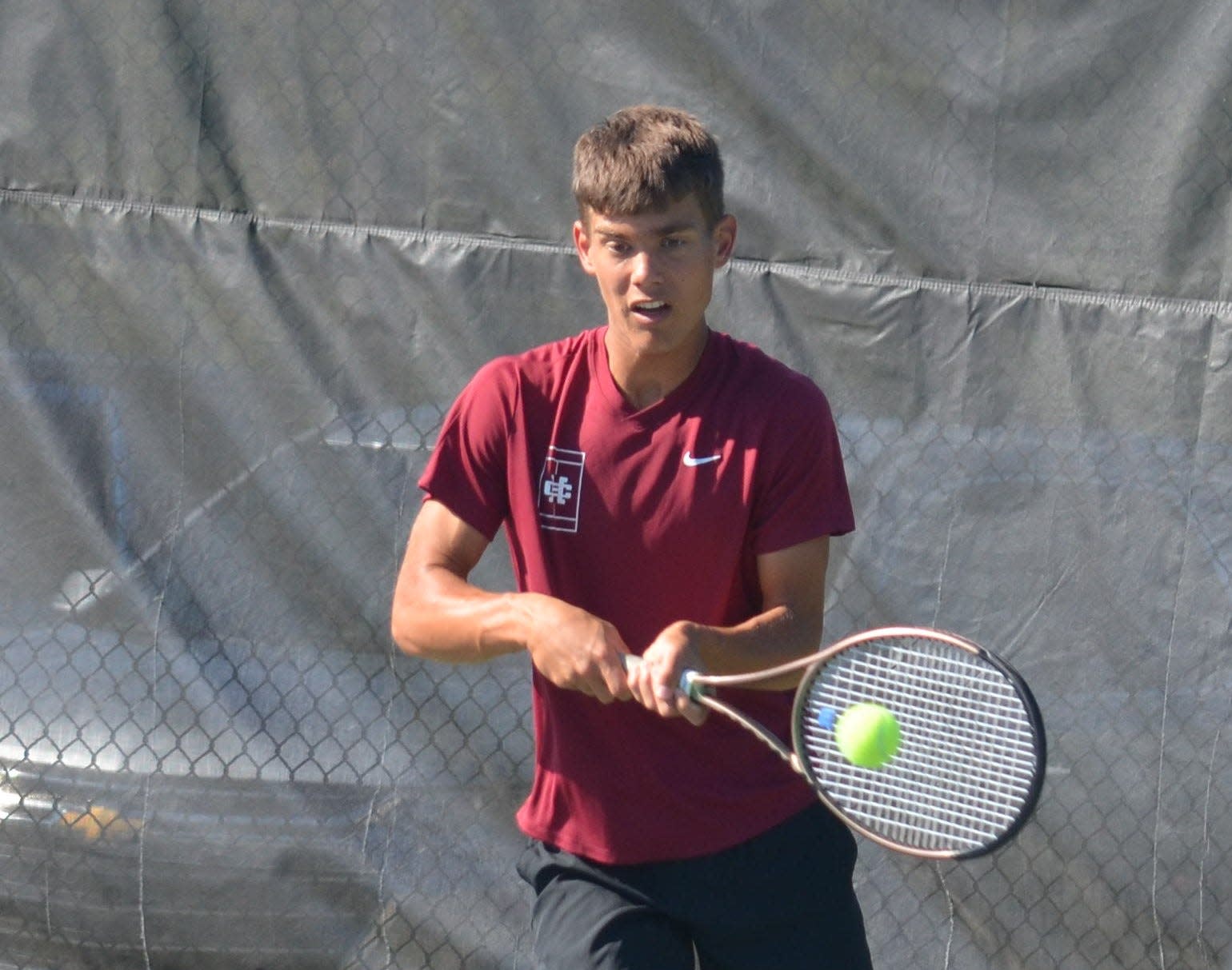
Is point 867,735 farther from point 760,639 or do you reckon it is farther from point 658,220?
point 658,220

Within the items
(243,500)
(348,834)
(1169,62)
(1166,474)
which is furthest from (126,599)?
(1169,62)

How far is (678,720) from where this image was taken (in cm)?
233

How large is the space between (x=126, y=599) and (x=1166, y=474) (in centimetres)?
238

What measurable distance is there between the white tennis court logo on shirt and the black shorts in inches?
19.4

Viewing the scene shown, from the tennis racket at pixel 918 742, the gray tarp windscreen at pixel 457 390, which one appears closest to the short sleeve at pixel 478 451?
the tennis racket at pixel 918 742

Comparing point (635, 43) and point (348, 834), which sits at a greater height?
point (635, 43)

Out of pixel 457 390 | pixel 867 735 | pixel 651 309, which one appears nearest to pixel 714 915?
pixel 867 735

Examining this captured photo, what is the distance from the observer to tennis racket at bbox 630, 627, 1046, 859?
2.21 meters

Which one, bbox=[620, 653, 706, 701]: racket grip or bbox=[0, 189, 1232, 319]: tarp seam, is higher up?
bbox=[620, 653, 706, 701]: racket grip

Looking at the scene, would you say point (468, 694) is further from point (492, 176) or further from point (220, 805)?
point (492, 176)

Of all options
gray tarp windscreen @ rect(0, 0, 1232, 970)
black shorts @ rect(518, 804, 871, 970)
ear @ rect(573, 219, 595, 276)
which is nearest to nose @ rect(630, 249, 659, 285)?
ear @ rect(573, 219, 595, 276)

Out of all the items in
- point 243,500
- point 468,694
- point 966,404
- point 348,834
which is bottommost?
point 348,834

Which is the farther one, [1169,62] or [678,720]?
[1169,62]

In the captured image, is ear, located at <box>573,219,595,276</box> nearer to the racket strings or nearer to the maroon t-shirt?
the maroon t-shirt
